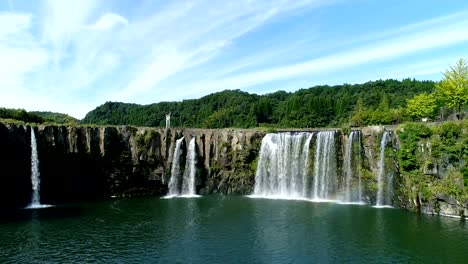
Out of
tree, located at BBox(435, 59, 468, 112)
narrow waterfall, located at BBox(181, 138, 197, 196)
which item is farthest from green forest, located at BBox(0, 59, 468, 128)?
narrow waterfall, located at BBox(181, 138, 197, 196)

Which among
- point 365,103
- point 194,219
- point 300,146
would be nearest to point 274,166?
point 300,146

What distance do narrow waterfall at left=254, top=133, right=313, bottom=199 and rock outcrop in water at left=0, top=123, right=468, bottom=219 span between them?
121mm

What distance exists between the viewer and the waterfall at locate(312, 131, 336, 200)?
156 feet

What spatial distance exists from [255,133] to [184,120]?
82.4 meters

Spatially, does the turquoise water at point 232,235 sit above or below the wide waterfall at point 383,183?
below

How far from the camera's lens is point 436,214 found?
37.8 meters

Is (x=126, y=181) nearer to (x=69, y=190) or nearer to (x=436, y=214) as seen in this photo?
(x=69, y=190)

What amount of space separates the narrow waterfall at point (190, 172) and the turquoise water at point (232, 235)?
977 cm

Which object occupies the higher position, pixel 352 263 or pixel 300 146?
pixel 300 146

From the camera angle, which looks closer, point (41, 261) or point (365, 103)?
point (41, 261)

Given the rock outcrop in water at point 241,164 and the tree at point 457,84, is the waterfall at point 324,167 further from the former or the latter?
the tree at point 457,84

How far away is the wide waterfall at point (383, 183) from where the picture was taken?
42562 millimetres

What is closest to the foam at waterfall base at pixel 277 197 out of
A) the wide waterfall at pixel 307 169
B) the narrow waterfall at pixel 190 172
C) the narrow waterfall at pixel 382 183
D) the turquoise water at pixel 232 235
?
the wide waterfall at pixel 307 169

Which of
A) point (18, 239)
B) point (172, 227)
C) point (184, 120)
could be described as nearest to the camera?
point (18, 239)
